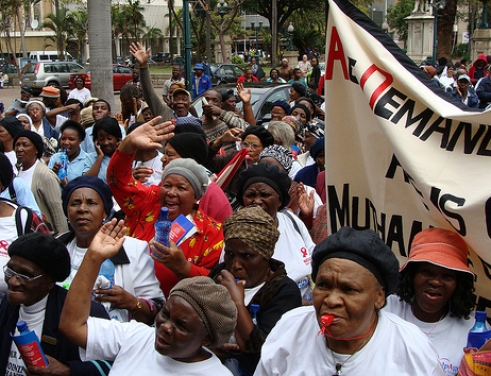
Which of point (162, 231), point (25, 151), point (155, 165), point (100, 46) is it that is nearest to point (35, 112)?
point (100, 46)

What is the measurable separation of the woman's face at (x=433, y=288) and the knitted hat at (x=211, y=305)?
87cm

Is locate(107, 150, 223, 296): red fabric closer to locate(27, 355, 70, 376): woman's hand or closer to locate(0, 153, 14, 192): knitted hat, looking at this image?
locate(0, 153, 14, 192): knitted hat

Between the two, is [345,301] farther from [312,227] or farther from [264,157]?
[264,157]

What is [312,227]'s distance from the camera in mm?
5125

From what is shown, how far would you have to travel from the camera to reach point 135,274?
11.9 ft

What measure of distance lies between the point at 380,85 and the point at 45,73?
3464 centimetres

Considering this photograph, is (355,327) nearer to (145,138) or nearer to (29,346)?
(29,346)

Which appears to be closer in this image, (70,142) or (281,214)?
(281,214)

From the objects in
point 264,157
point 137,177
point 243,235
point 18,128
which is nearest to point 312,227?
point 264,157

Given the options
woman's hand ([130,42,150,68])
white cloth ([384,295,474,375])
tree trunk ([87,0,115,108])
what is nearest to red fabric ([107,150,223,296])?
white cloth ([384,295,474,375])

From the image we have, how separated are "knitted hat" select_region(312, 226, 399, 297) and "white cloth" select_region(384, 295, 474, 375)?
21.8 inches

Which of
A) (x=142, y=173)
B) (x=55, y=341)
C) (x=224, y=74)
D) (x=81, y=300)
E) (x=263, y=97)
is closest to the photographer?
(x=81, y=300)

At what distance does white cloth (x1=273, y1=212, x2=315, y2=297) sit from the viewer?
4059mm

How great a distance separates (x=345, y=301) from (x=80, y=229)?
183 centimetres
